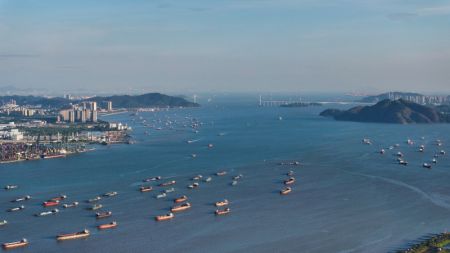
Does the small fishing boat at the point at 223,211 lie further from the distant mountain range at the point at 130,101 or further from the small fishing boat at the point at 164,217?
the distant mountain range at the point at 130,101

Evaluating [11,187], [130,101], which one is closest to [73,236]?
[11,187]

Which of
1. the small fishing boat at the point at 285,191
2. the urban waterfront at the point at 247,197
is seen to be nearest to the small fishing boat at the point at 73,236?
the urban waterfront at the point at 247,197

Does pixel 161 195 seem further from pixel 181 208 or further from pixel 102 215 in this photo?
pixel 102 215

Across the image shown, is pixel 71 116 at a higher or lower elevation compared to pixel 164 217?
higher

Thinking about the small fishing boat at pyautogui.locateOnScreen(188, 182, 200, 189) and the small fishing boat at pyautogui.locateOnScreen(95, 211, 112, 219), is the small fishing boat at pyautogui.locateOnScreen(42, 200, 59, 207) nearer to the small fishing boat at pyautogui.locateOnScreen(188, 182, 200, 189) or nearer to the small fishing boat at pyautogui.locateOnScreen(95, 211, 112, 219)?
the small fishing boat at pyautogui.locateOnScreen(95, 211, 112, 219)

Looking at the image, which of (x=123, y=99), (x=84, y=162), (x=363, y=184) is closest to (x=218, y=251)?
(x=363, y=184)
